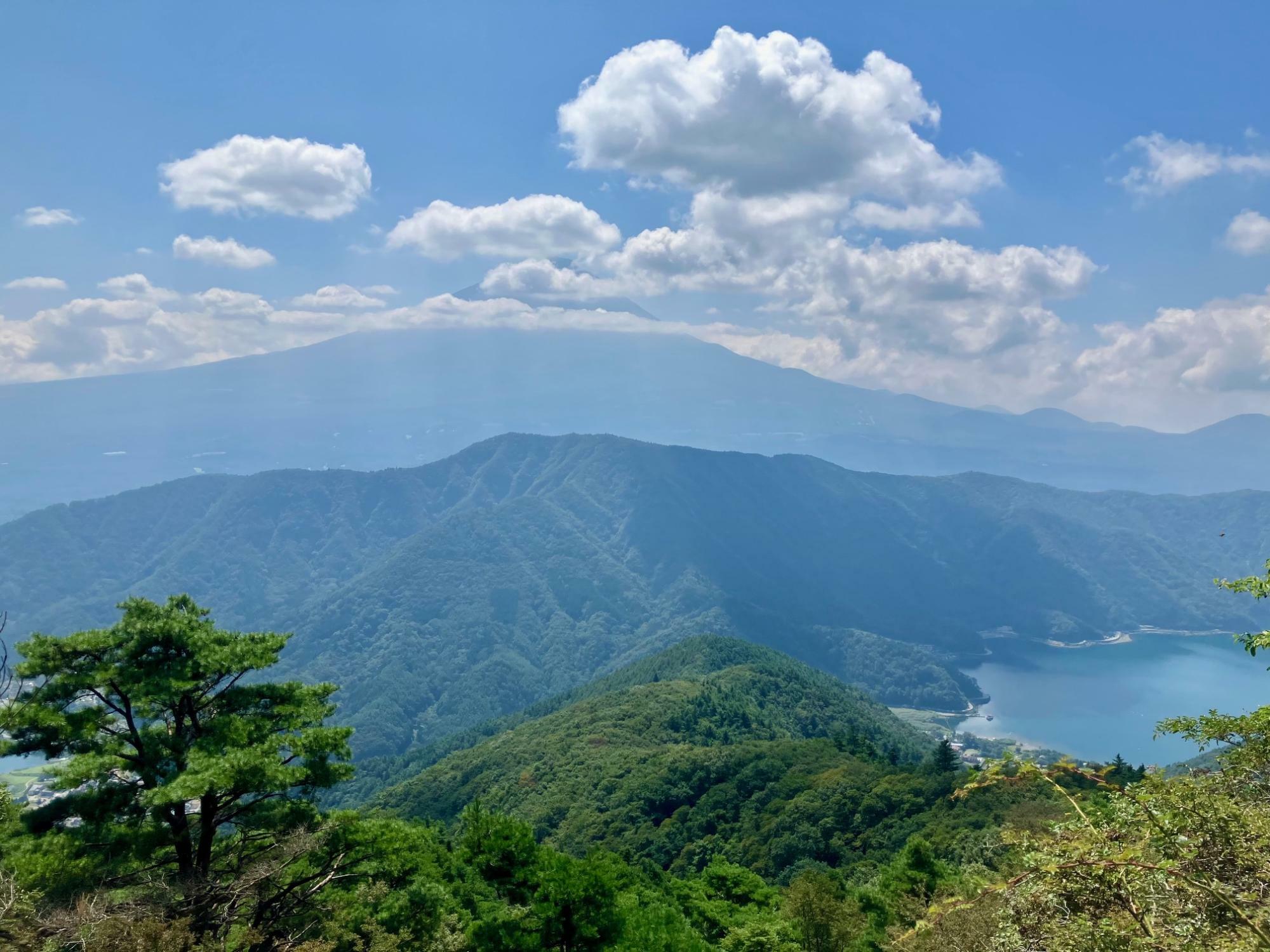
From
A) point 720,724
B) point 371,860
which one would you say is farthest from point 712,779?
point 371,860

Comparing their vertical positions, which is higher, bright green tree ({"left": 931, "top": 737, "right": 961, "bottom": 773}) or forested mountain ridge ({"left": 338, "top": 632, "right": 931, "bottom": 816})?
bright green tree ({"left": 931, "top": 737, "right": 961, "bottom": 773})

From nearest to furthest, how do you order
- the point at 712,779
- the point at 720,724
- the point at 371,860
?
the point at 371,860, the point at 712,779, the point at 720,724

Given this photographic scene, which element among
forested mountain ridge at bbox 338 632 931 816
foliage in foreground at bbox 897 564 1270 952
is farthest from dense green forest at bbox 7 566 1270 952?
forested mountain ridge at bbox 338 632 931 816

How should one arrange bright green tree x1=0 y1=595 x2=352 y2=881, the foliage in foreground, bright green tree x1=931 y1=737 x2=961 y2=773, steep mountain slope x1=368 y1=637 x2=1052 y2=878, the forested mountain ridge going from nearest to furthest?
the foliage in foreground, bright green tree x1=0 y1=595 x2=352 y2=881, steep mountain slope x1=368 y1=637 x2=1052 y2=878, bright green tree x1=931 y1=737 x2=961 y2=773, the forested mountain ridge

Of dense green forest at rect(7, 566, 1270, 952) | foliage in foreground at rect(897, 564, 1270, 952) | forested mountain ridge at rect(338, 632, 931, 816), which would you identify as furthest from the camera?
forested mountain ridge at rect(338, 632, 931, 816)

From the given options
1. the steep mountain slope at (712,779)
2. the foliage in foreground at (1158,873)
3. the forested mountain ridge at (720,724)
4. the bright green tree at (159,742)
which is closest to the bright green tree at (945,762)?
the steep mountain slope at (712,779)

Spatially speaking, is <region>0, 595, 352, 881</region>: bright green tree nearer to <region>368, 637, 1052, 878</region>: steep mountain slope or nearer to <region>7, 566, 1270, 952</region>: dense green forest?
<region>7, 566, 1270, 952</region>: dense green forest

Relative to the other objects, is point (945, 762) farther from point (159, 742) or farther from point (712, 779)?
point (159, 742)

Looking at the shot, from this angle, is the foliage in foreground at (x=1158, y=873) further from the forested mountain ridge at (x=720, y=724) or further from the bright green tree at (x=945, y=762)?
the forested mountain ridge at (x=720, y=724)
